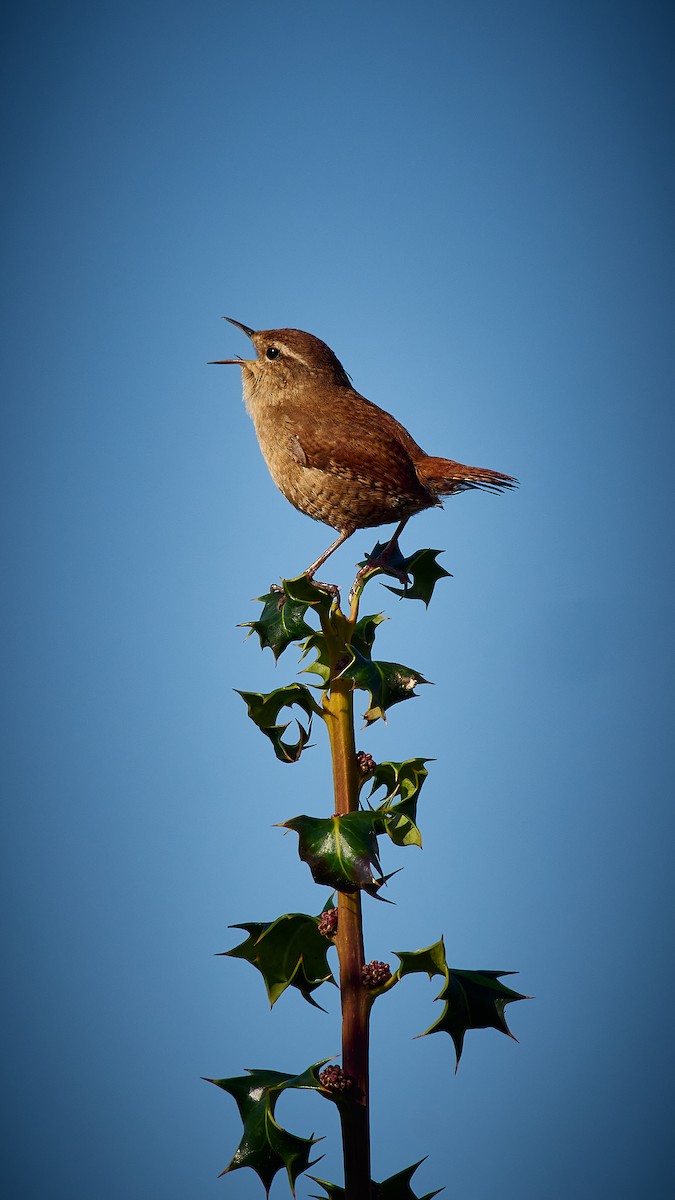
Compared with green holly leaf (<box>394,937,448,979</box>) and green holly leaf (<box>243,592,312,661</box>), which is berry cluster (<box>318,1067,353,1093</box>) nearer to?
green holly leaf (<box>394,937,448,979</box>)

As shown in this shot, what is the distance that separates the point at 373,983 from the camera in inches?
85.7

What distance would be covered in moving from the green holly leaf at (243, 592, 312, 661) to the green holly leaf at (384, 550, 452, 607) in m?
0.38

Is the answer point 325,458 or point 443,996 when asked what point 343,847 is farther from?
point 325,458

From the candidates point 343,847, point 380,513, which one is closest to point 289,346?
point 380,513

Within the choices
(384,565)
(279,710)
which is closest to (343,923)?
(279,710)

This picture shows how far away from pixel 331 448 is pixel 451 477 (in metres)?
Answer: 0.49

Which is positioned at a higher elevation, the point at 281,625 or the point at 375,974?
the point at 281,625

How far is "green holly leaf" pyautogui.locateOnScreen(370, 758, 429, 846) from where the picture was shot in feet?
7.70

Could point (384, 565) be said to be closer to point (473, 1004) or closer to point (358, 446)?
point (358, 446)

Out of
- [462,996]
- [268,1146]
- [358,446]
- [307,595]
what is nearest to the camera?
[268,1146]

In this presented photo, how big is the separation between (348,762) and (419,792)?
226 mm

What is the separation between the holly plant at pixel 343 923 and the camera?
207cm

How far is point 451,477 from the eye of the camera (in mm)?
3641

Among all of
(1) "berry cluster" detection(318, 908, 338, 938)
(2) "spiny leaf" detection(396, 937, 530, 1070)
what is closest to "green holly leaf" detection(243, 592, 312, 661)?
(1) "berry cluster" detection(318, 908, 338, 938)
